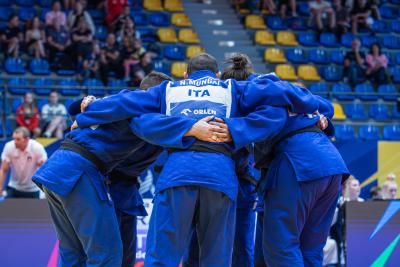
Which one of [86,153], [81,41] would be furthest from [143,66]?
[86,153]

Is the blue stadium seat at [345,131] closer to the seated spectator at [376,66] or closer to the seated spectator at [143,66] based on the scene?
the seated spectator at [376,66]

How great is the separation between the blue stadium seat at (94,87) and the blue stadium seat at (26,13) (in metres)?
2.53

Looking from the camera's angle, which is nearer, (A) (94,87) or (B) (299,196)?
(B) (299,196)

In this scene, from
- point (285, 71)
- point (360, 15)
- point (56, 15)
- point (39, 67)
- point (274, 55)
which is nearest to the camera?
point (39, 67)

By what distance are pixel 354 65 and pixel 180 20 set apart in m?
4.34

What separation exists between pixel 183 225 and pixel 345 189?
21.5 ft

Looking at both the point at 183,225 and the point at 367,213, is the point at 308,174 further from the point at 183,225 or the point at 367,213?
the point at 367,213

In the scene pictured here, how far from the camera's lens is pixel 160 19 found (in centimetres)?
1900

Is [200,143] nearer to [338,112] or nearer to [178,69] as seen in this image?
[338,112]

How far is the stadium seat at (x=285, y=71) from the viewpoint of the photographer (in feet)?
59.3

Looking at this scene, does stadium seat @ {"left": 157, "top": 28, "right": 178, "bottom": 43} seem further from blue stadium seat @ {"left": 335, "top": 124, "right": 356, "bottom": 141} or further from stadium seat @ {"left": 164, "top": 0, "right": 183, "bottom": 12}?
blue stadium seat @ {"left": 335, "top": 124, "right": 356, "bottom": 141}

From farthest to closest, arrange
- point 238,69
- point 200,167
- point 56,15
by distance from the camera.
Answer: point 56,15
point 238,69
point 200,167

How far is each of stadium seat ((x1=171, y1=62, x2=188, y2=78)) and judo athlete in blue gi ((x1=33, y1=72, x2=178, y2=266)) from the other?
1055cm

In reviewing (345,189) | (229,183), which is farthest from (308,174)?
(345,189)
